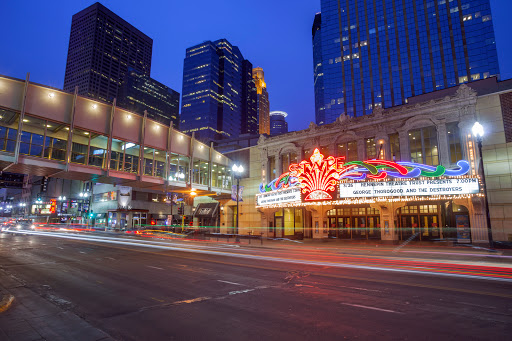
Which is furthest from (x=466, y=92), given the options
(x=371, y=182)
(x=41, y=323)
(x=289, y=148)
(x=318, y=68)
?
(x=318, y=68)

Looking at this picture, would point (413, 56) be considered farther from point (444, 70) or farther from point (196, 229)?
point (196, 229)

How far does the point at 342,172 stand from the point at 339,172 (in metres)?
0.28

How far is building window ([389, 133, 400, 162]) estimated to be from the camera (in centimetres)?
3114

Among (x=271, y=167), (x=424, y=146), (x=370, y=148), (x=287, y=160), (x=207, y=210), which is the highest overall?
(x=370, y=148)

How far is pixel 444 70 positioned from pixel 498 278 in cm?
10309

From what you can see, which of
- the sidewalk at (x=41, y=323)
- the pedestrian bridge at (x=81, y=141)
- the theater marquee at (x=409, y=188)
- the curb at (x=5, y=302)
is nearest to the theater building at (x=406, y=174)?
the theater marquee at (x=409, y=188)

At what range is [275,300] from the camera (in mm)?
8758

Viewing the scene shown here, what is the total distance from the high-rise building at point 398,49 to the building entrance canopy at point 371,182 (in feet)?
234

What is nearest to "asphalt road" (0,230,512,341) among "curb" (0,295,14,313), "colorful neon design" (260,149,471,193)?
"curb" (0,295,14,313)

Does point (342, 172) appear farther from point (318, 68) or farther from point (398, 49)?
point (318, 68)

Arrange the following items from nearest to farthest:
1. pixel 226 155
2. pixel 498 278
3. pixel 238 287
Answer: pixel 238 287 → pixel 498 278 → pixel 226 155

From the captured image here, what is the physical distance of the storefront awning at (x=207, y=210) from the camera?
4641 centimetres

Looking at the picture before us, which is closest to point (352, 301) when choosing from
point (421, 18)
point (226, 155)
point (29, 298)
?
point (29, 298)

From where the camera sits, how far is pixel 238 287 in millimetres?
10531
